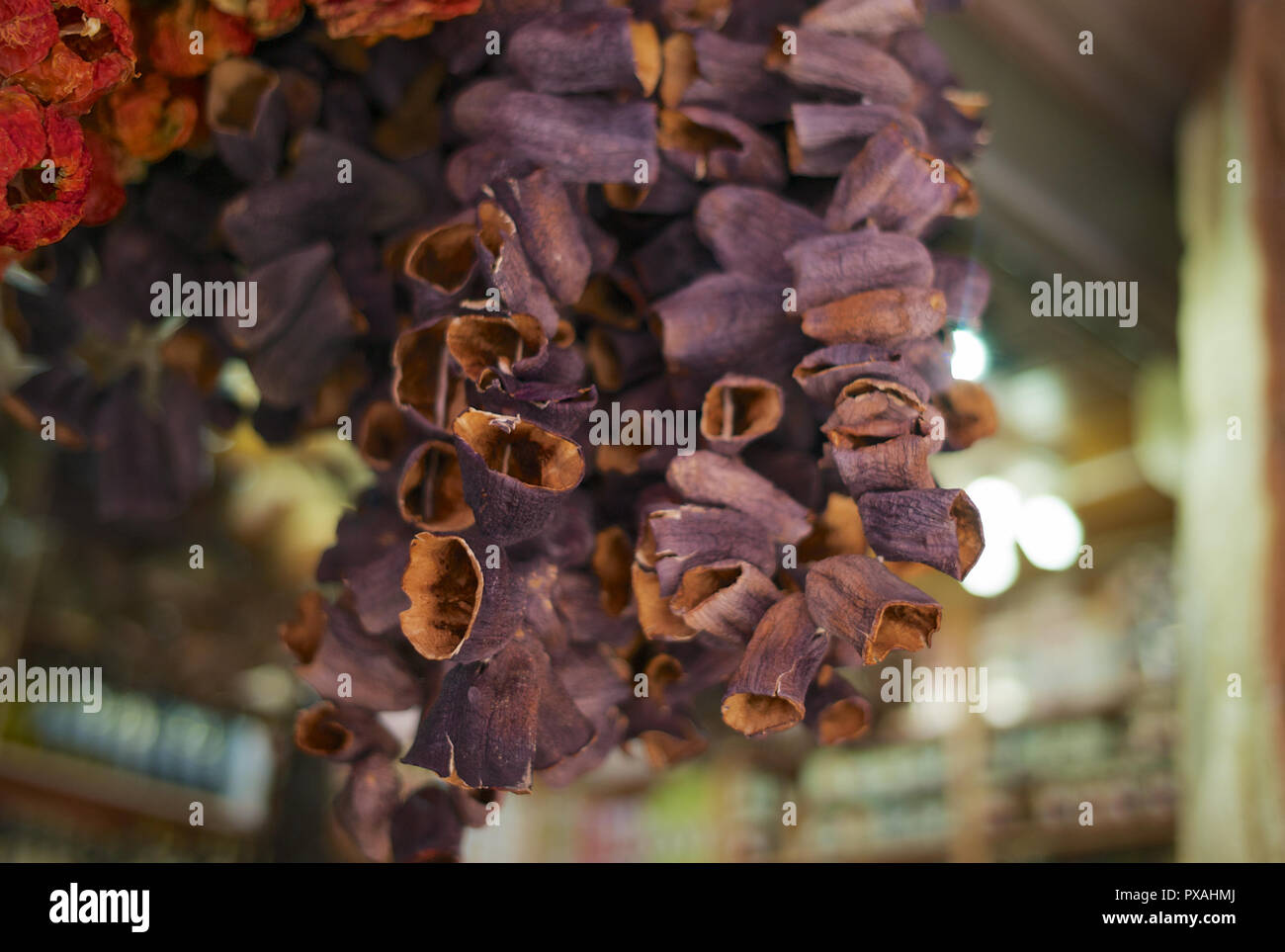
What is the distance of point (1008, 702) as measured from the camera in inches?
78.0

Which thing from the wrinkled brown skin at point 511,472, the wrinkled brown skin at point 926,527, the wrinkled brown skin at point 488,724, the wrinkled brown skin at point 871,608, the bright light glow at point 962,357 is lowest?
the wrinkled brown skin at point 488,724

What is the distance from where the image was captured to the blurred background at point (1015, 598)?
779 millimetres

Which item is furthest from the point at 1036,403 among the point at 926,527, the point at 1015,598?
the point at 926,527

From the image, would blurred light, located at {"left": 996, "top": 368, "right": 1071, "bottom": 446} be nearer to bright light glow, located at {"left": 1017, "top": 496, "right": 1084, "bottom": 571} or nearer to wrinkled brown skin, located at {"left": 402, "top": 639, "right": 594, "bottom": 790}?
bright light glow, located at {"left": 1017, "top": 496, "right": 1084, "bottom": 571}

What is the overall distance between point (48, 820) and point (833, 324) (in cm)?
148

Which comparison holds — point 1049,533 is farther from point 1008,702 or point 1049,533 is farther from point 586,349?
point 586,349

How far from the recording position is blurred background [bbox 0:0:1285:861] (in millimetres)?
779

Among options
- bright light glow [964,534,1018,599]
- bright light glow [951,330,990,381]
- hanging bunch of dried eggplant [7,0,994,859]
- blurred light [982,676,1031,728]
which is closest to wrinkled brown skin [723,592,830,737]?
hanging bunch of dried eggplant [7,0,994,859]

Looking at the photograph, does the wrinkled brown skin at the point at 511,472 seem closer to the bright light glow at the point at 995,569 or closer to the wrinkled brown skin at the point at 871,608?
the wrinkled brown skin at the point at 871,608

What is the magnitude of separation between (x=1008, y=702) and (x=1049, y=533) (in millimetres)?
669

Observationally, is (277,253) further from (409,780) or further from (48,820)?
(48,820)

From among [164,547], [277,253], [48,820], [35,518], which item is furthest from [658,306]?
[48,820]

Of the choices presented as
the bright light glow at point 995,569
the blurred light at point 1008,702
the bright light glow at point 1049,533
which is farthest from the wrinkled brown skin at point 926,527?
the blurred light at point 1008,702

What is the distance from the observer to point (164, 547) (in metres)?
1.28
